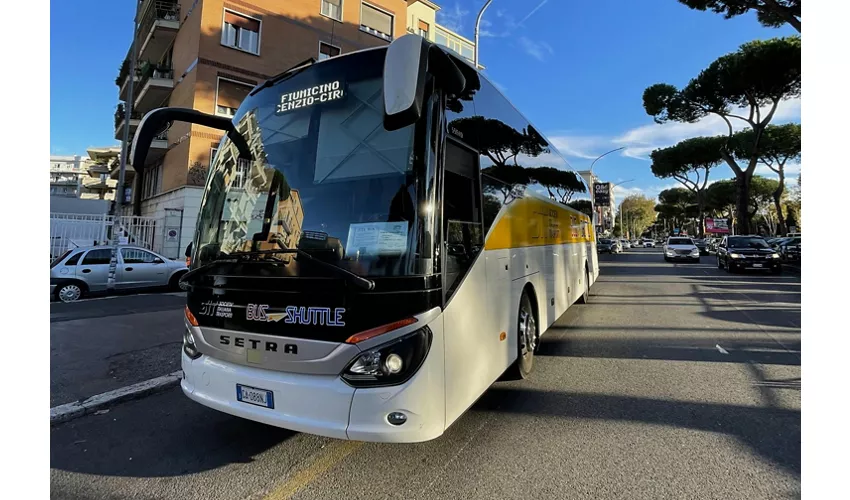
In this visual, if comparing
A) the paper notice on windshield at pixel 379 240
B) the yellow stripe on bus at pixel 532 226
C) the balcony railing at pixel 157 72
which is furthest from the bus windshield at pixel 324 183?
the balcony railing at pixel 157 72

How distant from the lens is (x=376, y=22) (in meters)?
25.1

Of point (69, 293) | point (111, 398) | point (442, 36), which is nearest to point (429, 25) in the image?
point (442, 36)

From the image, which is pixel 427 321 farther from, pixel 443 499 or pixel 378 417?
pixel 443 499

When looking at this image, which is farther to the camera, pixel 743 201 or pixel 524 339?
pixel 743 201

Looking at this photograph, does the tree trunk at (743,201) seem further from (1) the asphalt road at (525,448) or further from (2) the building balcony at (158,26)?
(2) the building balcony at (158,26)

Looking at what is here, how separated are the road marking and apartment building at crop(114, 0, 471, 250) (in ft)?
59.5

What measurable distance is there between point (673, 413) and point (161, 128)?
16.3 feet

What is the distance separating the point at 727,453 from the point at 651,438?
512 mm

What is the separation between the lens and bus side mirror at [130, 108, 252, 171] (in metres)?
2.87

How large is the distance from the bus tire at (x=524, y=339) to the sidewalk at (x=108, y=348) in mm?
4233

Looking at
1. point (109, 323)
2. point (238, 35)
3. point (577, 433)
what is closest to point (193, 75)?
point (238, 35)

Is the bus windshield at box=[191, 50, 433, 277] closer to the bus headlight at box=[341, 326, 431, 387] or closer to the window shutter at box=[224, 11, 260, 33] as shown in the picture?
the bus headlight at box=[341, 326, 431, 387]

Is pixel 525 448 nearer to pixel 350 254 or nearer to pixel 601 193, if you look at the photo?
pixel 350 254

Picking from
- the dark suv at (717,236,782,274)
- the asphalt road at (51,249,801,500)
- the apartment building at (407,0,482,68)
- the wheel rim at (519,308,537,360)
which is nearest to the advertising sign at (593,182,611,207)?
the apartment building at (407,0,482,68)
